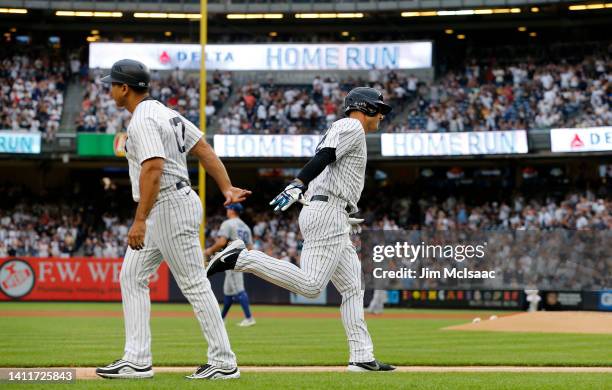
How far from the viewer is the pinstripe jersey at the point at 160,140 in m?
7.18

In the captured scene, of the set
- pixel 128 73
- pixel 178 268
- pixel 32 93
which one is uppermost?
pixel 32 93

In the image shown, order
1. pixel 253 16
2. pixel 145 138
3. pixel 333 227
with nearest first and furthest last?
1. pixel 145 138
2. pixel 333 227
3. pixel 253 16

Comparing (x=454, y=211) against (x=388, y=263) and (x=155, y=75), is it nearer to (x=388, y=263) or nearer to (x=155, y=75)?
(x=155, y=75)

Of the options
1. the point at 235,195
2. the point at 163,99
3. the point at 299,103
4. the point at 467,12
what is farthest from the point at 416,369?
the point at 163,99

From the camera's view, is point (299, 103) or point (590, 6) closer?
point (590, 6)

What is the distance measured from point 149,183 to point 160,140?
34 cm

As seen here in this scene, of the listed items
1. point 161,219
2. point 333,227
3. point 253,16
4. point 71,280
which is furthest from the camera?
point 253,16

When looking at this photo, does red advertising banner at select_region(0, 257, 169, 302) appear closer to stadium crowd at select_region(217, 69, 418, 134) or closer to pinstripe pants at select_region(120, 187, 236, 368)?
stadium crowd at select_region(217, 69, 418, 134)

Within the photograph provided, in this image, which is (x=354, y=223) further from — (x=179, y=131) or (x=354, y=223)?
(x=179, y=131)

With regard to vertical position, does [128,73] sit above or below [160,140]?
above

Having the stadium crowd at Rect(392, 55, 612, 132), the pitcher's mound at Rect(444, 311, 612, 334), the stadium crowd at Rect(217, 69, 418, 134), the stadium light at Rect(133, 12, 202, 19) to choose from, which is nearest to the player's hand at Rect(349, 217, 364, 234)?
the pitcher's mound at Rect(444, 311, 612, 334)

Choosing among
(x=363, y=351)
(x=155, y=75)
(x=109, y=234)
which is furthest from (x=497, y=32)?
(x=363, y=351)

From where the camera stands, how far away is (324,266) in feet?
25.5

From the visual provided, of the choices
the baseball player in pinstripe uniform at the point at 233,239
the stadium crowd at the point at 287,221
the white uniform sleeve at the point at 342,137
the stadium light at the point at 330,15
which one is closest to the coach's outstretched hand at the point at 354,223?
the white uniform sleeve at the point at 342,137
